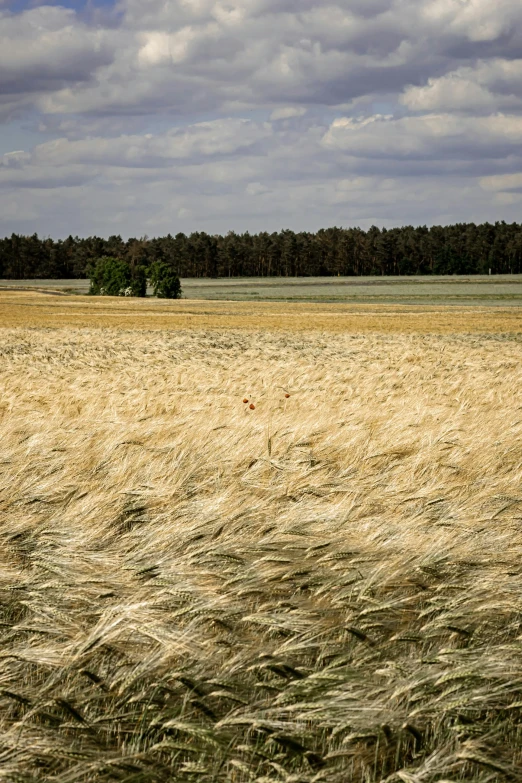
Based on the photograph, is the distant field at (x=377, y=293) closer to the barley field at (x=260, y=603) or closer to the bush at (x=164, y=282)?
the bush at (x=164, y=282)

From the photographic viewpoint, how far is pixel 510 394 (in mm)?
9672

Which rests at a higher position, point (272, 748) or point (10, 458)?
point (10, 458)

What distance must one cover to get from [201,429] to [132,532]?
257 cm

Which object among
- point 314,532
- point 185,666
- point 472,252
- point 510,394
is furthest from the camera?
point 472,252

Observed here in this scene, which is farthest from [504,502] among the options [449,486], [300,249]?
[300,249]

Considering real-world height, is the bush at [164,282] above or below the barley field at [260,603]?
above

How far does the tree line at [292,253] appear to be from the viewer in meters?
172

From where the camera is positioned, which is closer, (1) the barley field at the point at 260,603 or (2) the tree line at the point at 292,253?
(1) the barley field at the point at 260,603

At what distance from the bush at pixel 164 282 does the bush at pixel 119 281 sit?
12.8 ft

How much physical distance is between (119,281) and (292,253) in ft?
299

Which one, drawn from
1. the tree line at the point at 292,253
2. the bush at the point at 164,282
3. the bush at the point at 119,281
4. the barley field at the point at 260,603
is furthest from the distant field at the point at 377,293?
the barley field at the point at 260,603

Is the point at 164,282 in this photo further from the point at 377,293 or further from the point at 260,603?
the point at 260,603

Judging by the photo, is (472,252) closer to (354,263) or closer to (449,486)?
(354,263)

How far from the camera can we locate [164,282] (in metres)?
86.0
